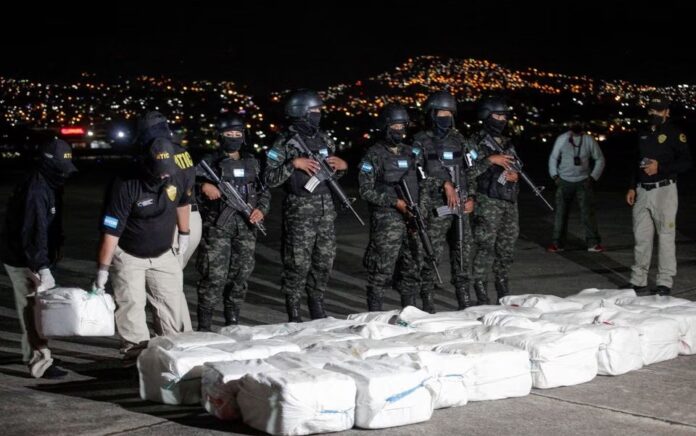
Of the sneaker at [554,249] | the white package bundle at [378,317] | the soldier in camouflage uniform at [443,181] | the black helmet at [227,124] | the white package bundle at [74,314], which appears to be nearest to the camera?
the white package bundle at [74,314]

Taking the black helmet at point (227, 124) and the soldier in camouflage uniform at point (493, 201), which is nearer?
the black helmet at point (227, 124)

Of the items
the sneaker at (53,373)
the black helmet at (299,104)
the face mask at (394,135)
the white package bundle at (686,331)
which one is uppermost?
the black helmet at (299,104)

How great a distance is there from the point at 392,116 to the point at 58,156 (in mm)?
3505

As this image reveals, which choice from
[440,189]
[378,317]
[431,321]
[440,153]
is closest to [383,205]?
[440,189]

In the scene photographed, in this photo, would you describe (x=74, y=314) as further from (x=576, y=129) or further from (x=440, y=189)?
(x=576, y=129)

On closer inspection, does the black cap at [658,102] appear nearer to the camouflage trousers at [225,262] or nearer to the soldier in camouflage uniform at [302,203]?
the soldier in camouflage uniform at [302,203]

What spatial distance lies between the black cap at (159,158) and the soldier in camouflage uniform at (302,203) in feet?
6.94

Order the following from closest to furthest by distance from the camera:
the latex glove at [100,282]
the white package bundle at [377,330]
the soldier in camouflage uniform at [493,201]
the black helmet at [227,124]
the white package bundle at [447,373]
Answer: the white package bundle at [447,373], the latex glove at [100,282], the white package bundle at [377,330], the black helmet at [227,124], the soldier in camouflage uniform at [493,201]

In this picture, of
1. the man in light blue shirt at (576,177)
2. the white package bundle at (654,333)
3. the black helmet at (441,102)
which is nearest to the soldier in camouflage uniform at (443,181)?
the black helmet at (441,102)

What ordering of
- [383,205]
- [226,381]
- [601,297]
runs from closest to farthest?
[226,381], [601,297], [383,205]

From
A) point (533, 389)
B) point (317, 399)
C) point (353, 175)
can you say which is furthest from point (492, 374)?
point (353, 175)

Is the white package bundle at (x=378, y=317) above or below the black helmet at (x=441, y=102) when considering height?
below

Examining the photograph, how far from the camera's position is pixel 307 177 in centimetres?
897

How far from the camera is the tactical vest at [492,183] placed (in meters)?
10.1
